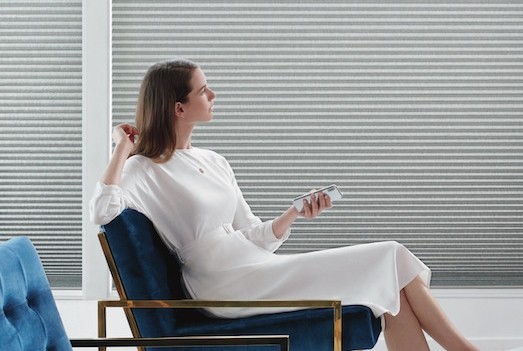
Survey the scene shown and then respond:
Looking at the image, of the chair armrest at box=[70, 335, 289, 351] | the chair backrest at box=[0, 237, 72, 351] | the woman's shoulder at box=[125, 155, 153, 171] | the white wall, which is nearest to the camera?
the chair backrest at box=[0, 237, 72, 351]

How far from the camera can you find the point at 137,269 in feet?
10.3

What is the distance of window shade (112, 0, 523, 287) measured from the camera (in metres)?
4.95

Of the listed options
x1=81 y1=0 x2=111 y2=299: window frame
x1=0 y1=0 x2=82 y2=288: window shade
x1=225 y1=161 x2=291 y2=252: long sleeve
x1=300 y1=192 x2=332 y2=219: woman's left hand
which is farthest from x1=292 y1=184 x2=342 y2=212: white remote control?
x1=0 y1=0 x2=82 y2=288: window shade

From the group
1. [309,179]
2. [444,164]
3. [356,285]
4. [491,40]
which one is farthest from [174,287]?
[491,40]

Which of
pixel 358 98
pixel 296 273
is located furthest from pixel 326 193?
pixel 358 98

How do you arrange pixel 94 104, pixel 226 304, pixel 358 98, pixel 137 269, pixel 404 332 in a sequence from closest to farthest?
pixel 226 304
pixel 137 269
pixel 404 332
pixel 94 104
pixel 358 98

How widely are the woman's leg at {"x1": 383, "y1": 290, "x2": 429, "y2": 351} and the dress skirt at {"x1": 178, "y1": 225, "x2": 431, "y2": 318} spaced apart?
10 centimetres

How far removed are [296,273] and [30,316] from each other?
127 cm

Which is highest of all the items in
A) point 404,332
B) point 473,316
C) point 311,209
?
point 311,209

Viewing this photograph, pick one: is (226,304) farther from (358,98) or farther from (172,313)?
(358,98)

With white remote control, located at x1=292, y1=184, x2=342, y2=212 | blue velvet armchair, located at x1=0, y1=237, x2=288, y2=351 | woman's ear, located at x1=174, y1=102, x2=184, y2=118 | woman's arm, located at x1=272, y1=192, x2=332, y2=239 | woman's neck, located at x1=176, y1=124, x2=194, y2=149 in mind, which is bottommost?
blue velvet armchair, located at x1=0, y1=237, x2=288, y2=351

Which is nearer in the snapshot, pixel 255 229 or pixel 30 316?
pixel 30 316

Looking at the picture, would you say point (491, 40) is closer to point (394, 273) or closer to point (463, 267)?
point (463, 267)

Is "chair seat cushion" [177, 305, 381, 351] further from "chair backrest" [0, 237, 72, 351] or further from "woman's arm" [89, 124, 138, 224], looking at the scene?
"chair backrest" [0, 237, 72, 351]
